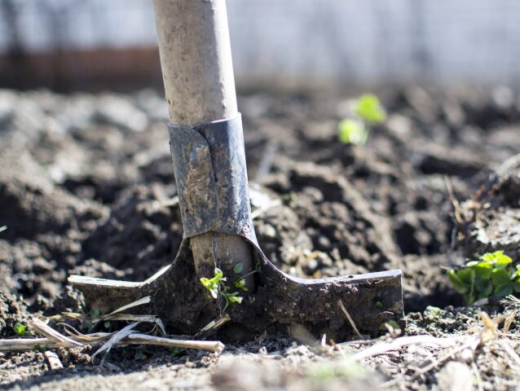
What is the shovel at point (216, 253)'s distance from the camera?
6.91ft

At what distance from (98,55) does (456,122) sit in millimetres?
5990

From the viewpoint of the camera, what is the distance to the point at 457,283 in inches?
103

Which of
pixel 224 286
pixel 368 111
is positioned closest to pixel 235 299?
pixel 224 286

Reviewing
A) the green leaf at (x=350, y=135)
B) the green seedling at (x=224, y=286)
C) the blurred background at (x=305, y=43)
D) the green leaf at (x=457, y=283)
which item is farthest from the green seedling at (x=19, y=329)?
the blurred background at (x=305, y=43)

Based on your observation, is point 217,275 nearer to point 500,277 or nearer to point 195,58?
point 195,58

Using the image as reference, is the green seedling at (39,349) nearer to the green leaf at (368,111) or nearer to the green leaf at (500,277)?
the green leaf at (500,277)

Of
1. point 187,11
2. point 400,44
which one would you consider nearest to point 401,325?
point 187,11

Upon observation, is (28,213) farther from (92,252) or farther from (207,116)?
(207,116)

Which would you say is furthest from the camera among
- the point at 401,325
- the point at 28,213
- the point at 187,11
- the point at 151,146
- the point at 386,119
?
the point at 386,119

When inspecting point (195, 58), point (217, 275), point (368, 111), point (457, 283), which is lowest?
point (457, 283)

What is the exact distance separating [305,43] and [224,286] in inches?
326

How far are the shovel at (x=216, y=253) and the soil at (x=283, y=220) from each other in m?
0.12

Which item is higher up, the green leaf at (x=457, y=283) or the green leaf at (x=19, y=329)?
the green leaf at (x=19, y=329)

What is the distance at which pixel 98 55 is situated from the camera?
1025 cm
